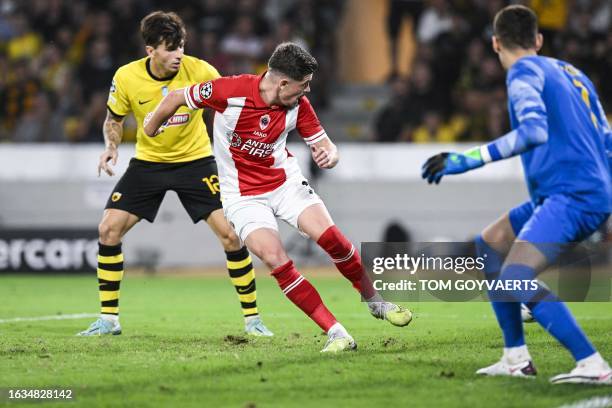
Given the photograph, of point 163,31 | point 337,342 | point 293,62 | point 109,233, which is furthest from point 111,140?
point 337,342

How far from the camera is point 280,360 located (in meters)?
6.61

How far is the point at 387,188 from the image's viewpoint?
51.6 ft

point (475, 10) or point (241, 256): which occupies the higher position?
point (475, 10)

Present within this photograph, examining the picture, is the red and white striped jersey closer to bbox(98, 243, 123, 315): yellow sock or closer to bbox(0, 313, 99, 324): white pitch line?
bbox(98, 243, 123, 315): yellow sock

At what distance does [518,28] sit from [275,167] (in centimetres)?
233

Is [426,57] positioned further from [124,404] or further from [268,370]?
[124,404]

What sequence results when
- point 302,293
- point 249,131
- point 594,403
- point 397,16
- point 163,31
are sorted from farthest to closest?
point 397,16
point 163,31
point 249,131
point 302,293
point 594,403

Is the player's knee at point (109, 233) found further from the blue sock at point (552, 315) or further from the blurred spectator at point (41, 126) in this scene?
the blurred spectator at point (41, 126)

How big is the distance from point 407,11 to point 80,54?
18.7 ft

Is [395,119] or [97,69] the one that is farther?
[97,69]

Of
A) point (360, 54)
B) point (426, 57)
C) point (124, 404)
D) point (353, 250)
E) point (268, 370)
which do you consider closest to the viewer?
point (124, 404)

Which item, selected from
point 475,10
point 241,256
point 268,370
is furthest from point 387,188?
point 268,370

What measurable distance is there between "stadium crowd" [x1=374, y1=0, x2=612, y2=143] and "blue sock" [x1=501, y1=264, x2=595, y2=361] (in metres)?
10.5

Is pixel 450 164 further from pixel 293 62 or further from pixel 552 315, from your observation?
pixel 293 62
